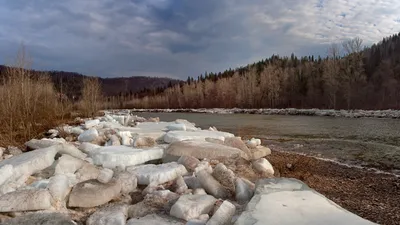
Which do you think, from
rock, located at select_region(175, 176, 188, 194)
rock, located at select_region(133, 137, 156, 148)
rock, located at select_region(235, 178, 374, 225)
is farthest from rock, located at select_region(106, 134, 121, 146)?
rock, located at select_region(235, 178, 374, 225)

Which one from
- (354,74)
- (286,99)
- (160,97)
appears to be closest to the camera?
(354,74)

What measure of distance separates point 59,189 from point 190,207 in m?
1.54

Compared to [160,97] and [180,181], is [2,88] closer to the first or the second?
[180,181]

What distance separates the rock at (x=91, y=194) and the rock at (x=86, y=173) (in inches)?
16.3

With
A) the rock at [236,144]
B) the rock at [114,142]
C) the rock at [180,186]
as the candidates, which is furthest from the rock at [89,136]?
the rock at [180,186]

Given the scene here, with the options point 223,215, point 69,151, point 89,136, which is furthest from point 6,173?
point 89,136

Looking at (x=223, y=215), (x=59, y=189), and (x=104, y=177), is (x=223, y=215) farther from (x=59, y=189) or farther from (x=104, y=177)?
(x=59, y=189)

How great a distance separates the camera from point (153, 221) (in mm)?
Answer: 3062

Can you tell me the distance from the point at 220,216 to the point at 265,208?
1.56 ft

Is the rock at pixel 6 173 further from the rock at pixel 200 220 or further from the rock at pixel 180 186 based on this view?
the rock at pixel 200 220

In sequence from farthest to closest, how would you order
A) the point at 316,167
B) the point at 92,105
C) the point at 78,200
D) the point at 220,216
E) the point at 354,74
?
the point at 354,74 < the point at 92,105 < the point at 316,167 < the point at 78,200 < the point at 220,216

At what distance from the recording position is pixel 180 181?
406 centimetres

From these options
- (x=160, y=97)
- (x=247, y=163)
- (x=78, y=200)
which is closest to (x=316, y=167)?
(x=247, y=163)

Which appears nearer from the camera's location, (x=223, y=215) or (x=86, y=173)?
(x=223, y=215)
